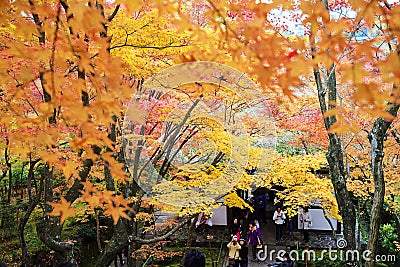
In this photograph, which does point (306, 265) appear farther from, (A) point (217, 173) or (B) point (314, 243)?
(A) point (217, 173)

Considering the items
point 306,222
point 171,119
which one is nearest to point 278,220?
point 306,222

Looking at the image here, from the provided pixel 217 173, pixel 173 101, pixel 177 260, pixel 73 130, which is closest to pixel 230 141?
pixel 217 173

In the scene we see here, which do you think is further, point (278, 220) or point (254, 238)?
point (278, 220)

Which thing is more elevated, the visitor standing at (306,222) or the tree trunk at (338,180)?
the tree trunk at (338,180)

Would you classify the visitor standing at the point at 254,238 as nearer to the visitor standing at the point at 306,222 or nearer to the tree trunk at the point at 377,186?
the visitor standing at the point at 306,222

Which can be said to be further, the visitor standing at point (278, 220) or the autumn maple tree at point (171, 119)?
the visitor standing at point (278, 220)

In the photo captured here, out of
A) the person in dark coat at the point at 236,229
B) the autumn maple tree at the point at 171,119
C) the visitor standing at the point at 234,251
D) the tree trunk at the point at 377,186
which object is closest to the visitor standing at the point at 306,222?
the person in dark coat at the point at 236,229

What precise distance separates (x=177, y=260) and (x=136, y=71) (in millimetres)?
5704

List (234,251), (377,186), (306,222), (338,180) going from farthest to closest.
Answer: (306,222) < (234,251) < (338,180) < (377,186)

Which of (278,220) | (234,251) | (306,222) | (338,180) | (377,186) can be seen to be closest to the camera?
(377,186)

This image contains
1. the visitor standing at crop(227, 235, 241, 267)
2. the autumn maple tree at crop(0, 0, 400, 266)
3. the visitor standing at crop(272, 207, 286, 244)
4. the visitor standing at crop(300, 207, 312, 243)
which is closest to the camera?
the autumn maple tree at crop(0, 0, 400, 266)

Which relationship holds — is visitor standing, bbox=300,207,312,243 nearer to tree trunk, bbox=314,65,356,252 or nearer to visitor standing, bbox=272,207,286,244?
visitor standing, bbox=272,207,286,244

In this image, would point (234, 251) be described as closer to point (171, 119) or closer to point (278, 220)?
point (278, 220)

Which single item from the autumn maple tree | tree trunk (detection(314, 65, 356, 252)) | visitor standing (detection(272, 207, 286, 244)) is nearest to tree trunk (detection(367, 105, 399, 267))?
the autumn maple tree
